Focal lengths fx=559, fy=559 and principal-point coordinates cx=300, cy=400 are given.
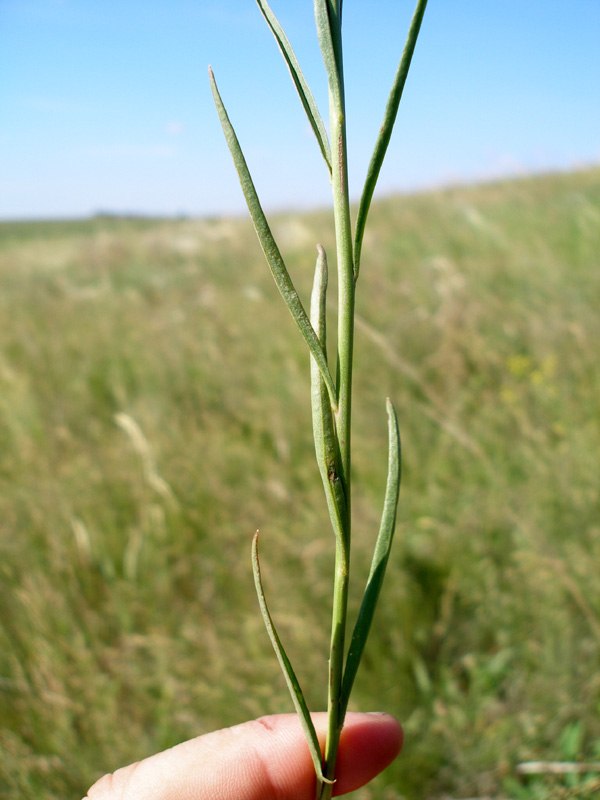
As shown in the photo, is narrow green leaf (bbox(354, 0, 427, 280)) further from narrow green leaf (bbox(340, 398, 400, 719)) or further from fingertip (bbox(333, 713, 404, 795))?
fingertip (bbox(333, 713, 404, 795))

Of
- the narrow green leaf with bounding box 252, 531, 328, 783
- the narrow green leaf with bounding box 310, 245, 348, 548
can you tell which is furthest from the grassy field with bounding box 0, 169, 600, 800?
the narrow green leaf with bounding box 310, 245, 348, 548

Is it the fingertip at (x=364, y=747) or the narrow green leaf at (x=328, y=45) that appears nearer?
the narrow green leaf at (x=328, y=45)

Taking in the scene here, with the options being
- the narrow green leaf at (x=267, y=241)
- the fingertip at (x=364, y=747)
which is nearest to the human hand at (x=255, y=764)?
the fingertip at (x=364, y=747)

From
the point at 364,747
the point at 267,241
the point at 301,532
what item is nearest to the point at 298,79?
the point at 267,241

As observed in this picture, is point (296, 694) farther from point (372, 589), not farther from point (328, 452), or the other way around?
point (328, 452)

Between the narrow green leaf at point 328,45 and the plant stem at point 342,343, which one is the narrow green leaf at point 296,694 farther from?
the narrow green leaf at point 328,45

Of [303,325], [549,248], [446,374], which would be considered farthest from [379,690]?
[549,248]
